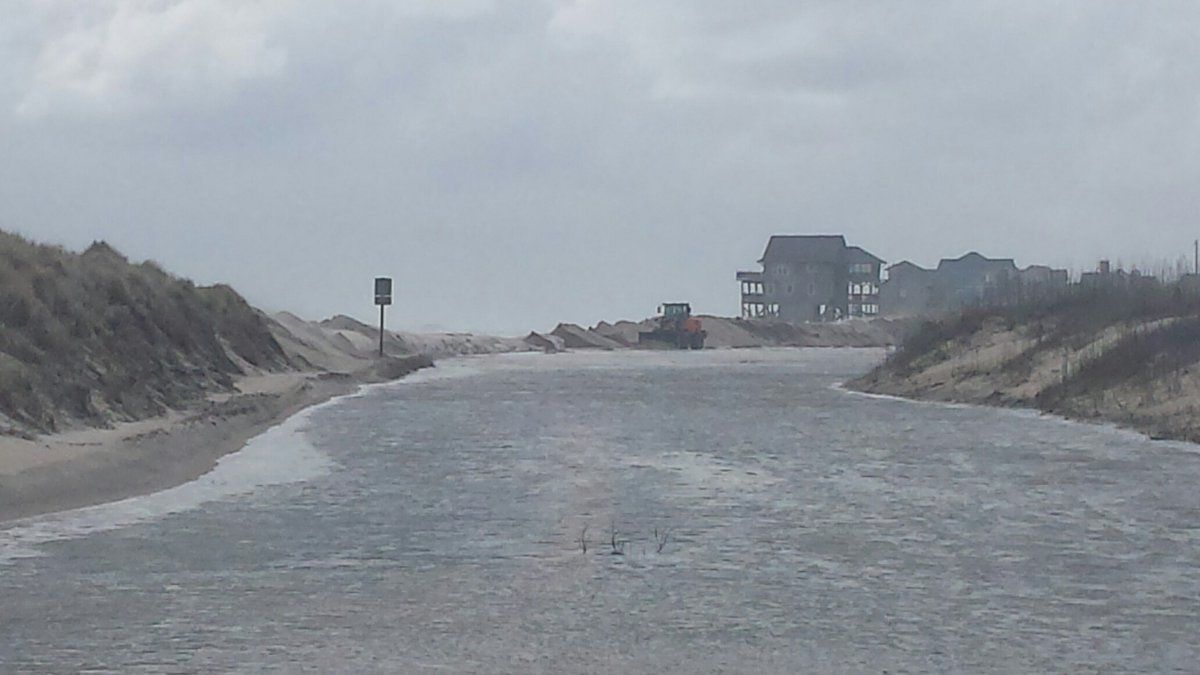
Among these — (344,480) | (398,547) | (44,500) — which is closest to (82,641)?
(398,547)

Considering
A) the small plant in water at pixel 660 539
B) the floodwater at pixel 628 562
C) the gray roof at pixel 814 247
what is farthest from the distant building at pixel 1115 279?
the gray roof at pixel 814 247

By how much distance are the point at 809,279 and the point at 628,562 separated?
13798cm

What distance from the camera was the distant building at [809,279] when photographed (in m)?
149

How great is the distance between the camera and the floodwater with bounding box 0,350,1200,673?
10.2m

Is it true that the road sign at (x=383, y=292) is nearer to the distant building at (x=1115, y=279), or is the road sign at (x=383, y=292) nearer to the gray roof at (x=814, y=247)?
the distant building at (x=1115, y=279)

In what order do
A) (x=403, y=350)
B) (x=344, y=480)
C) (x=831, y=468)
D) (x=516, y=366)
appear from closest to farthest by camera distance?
(x=344, y=480), (x=831, y=468), (x=516, y=366), (x=403, y=350)

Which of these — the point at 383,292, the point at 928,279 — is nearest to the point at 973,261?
the point at 928,279

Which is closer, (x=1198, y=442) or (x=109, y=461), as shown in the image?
(x=109, y=461)

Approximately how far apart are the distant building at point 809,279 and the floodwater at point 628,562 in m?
123

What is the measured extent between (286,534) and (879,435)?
15.3 m

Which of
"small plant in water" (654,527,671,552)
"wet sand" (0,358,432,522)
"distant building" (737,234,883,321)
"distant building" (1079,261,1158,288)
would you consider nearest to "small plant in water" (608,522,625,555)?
"small plant in water" (654,527,671,552)

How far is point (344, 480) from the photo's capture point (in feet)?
67.5

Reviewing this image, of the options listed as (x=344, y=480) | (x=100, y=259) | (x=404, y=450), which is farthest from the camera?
(x=100, y=259)

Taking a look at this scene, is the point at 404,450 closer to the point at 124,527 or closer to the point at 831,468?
the point at 831,468
